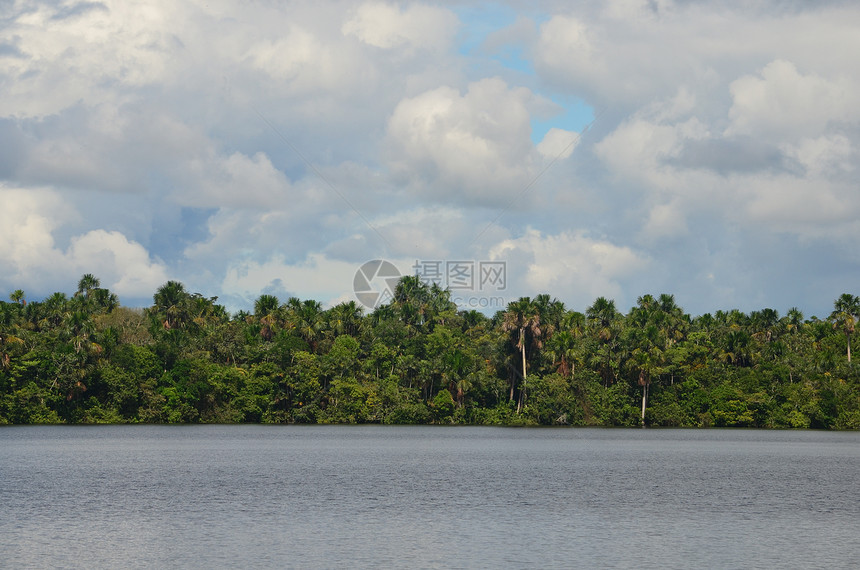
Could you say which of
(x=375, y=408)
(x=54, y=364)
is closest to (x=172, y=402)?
(x=54, y=364)

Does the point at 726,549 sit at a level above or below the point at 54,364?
below

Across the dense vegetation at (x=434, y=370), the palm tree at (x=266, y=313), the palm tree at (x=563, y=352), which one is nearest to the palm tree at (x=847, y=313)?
the dense vegetation at (x=434, y=370)

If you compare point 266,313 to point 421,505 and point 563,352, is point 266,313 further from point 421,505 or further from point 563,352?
point 421,505

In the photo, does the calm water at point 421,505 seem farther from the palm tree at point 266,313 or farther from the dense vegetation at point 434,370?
the palm tree at point 266,313

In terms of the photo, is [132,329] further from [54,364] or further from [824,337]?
[824,337]

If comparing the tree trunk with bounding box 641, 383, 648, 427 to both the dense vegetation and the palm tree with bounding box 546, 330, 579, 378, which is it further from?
the palm tree with bounding box 546, 330, 579, 378

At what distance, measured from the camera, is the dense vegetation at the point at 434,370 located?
112250 millimetres

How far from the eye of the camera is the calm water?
111 ft

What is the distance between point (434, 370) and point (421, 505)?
252 feet

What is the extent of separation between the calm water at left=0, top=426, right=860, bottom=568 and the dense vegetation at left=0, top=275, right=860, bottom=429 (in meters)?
25.7

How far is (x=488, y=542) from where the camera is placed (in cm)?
3622

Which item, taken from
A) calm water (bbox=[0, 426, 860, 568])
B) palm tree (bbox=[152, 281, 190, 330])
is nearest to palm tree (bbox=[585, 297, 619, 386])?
calm water (bbox=[0, 426, 860, 568])

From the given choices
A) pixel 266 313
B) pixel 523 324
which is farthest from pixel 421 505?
pixel 266 313

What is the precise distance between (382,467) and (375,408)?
192 ft
